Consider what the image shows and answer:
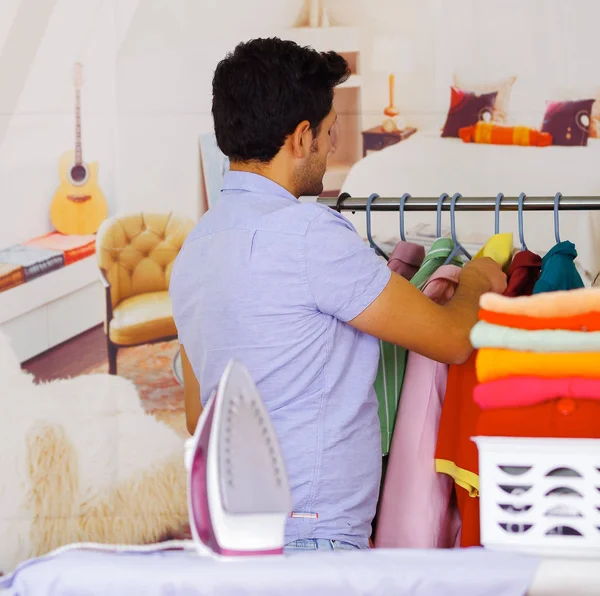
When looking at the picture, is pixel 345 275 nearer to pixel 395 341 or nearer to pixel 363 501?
pixel 395 341

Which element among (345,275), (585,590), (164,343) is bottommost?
(164,343)

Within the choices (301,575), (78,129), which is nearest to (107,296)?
(78,129)

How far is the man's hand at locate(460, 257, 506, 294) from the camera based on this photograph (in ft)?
5.00

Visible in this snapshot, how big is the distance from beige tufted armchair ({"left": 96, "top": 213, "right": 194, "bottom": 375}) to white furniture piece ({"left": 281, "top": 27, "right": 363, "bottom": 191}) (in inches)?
22.7

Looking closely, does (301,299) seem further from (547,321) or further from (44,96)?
(44,96)

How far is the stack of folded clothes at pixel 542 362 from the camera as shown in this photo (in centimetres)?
108

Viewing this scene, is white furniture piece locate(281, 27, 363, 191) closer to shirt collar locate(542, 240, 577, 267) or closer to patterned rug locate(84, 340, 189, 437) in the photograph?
patterned rug locate(84, 340, 189, 437)

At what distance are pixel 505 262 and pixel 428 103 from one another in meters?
1.48

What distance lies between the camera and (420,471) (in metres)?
1.54

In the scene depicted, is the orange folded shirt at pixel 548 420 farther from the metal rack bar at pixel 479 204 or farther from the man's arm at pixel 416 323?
the metal rack bar at pixel 479 204

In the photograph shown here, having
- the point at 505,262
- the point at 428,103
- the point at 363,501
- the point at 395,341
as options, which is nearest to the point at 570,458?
the point at 395,341

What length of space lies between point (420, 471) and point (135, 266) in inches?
69.8

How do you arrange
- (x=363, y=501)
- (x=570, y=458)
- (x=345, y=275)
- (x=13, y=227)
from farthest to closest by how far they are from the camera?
(x=13, y=227) → (x=363, y=501) → (x=345, y=275) → (x=570, y=458)

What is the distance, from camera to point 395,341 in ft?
4.43
